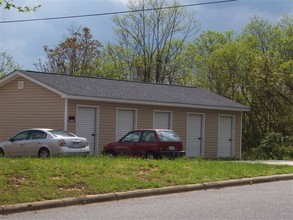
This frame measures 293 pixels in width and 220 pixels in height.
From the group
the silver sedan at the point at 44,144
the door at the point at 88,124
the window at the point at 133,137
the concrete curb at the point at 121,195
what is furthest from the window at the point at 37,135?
A: the concrete curb at the point at 121,195

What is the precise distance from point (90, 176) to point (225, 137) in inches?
701

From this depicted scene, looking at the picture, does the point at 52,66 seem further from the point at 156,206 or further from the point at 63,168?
the point at 156,206

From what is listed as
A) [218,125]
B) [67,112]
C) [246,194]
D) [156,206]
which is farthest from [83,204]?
[218,125]

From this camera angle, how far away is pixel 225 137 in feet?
96.8

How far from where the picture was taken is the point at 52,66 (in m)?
48.6

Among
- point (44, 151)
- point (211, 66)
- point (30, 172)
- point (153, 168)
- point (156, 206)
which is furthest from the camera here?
point (211, 66)

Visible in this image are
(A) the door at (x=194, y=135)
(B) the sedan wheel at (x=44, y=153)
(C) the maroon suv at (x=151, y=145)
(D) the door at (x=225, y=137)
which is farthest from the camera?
(D) the door at (x=225, y=137)

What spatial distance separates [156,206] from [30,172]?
3538mm

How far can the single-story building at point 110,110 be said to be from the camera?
76.5ft

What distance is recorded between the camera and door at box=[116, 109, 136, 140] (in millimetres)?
24788

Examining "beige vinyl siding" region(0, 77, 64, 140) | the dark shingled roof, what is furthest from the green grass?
"beige vinyl siding" region(0, 77, 64, 140)

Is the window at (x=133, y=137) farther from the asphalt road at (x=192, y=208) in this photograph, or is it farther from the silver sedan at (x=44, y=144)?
the asphalt road at (x=192, y=208)

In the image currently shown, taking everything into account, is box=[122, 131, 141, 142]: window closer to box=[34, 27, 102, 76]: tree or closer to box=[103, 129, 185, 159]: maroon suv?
box=[103, 129, 185, 159]: maroon suv

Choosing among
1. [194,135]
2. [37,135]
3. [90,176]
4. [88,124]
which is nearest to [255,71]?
[194,135]
